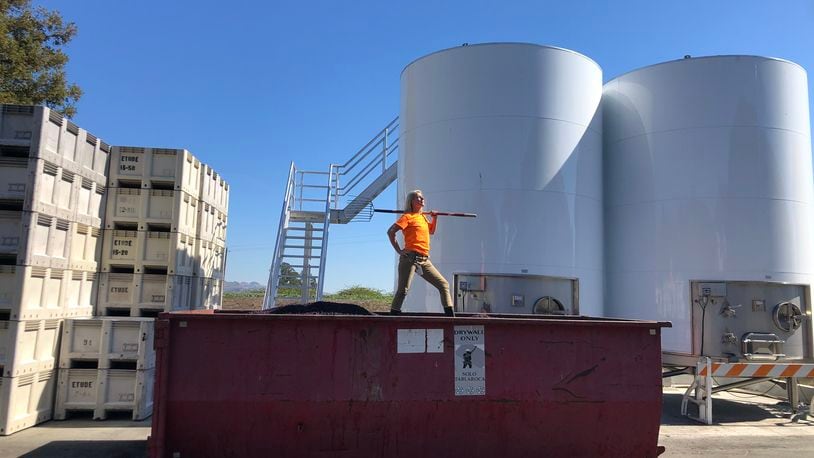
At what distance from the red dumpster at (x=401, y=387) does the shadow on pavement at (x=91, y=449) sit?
1640 mm

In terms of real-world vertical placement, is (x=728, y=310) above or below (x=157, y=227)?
below

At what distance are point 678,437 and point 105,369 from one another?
25.5 feet

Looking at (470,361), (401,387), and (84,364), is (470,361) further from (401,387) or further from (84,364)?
(84,364)

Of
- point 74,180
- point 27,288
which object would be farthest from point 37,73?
point 27,288

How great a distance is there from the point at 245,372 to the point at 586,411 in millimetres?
3105

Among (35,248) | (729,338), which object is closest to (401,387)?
(35,248)

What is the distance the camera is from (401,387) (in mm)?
4742

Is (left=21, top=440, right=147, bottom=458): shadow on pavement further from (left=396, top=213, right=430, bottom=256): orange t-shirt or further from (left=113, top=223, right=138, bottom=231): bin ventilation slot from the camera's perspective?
(left=396, top=213, right=430, bottom=256): orange t-shirt

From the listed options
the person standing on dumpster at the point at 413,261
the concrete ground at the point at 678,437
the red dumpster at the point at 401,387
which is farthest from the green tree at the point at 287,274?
the red dumpster at the point at 401,387

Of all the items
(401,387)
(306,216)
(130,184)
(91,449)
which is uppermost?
(306,216)

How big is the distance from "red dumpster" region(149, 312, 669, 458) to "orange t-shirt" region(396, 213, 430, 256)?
4.51 feet

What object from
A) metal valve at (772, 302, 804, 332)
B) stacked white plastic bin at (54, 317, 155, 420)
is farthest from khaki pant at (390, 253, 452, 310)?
metal valve at (772, 302, 804, 332)

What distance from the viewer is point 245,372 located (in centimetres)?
465

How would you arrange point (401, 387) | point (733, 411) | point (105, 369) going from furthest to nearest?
point (733, 411), point (105, 369), point (401, 387)
